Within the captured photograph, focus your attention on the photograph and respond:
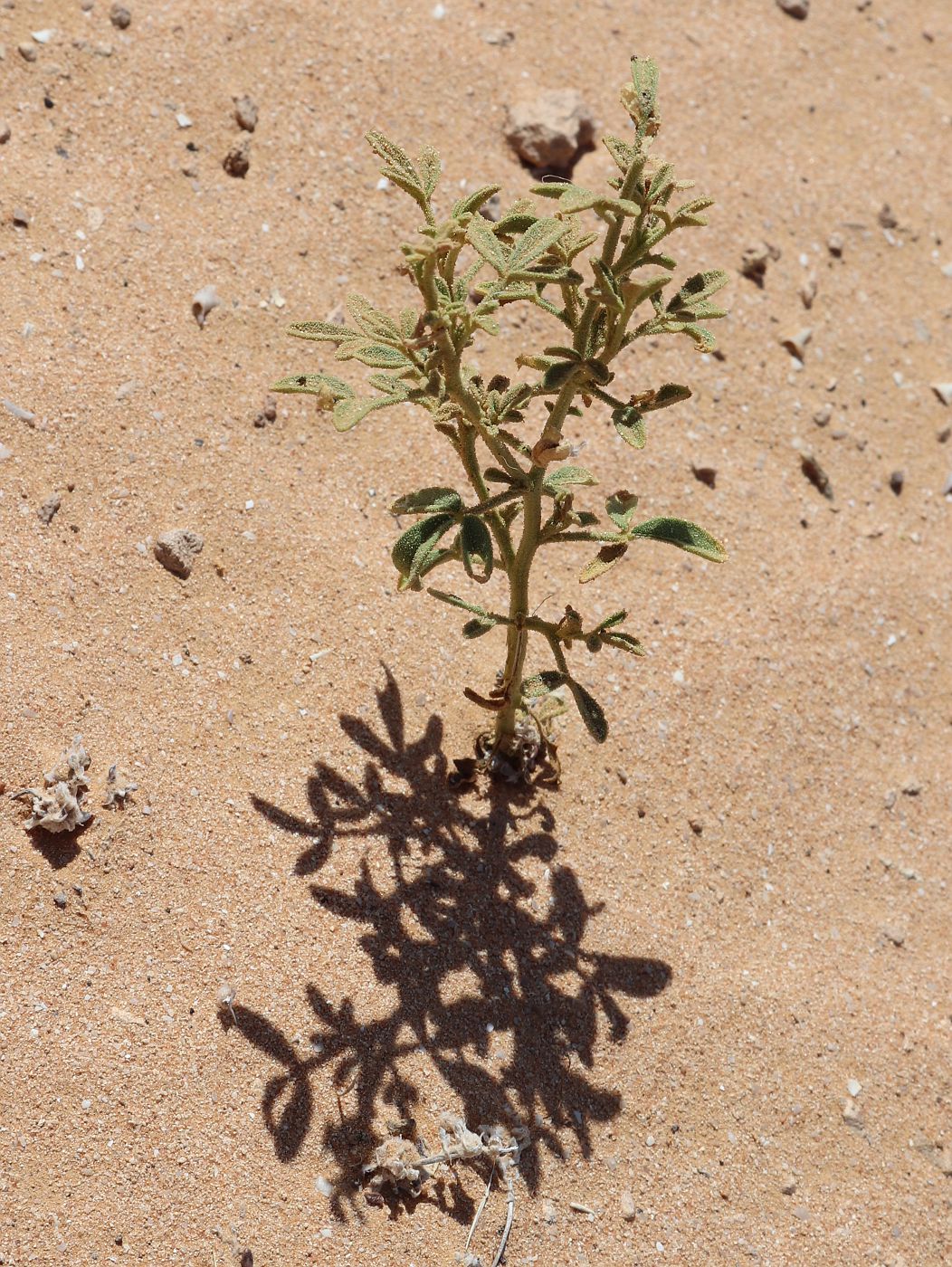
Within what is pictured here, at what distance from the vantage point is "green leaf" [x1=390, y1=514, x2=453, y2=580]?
207 centimetres

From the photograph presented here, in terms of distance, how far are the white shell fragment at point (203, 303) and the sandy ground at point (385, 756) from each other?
0.03 meters

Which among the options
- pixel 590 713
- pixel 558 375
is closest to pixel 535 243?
pixel 558 375

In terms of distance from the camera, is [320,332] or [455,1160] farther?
[455,1160]

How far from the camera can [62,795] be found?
2.37 meters

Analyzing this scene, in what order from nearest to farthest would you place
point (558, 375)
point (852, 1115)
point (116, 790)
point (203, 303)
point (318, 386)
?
point (558, 375) < point (318, 386) < point (116, 790) < point (852, 1115) < point (203, 303)

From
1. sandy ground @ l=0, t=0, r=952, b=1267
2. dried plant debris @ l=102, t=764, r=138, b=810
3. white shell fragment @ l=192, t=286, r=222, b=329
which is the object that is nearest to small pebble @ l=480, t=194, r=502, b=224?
sandy ground @ l=0, t=0, r=952, b=1267

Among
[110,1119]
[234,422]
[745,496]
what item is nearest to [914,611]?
[745,496]

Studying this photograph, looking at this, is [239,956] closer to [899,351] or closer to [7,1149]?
[7,1149]

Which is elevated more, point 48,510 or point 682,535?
point 682,535

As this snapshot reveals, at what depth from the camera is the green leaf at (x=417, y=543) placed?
2074mm

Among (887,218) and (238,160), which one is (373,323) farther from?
(887,218)

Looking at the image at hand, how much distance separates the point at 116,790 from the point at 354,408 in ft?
3.29

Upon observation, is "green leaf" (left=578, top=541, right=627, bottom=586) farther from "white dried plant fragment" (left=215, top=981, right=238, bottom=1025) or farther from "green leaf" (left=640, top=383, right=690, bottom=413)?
"white dried plant fragment" (left=215, top=981, right=238, bottom=1025)

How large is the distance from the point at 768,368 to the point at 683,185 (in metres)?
1.60
